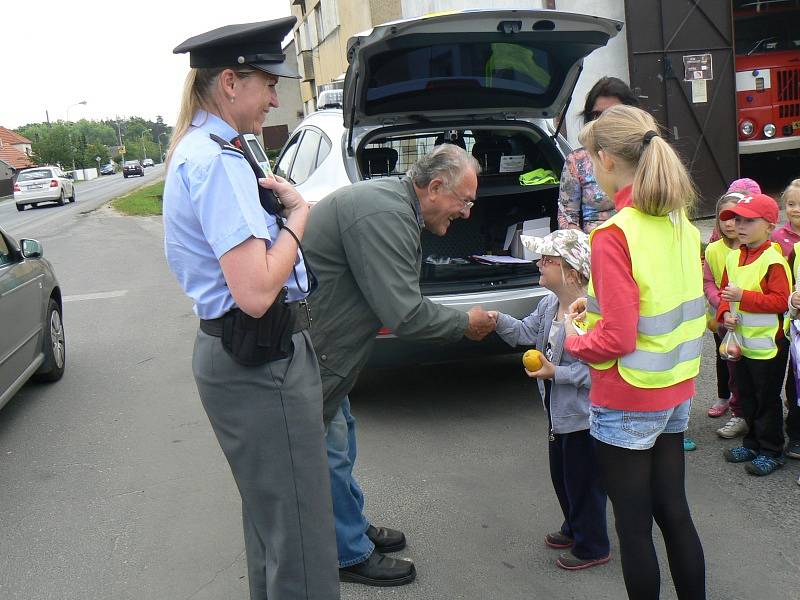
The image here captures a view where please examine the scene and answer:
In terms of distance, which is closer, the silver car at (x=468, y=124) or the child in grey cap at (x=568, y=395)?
the child in grey cap at (x=568, y=395)

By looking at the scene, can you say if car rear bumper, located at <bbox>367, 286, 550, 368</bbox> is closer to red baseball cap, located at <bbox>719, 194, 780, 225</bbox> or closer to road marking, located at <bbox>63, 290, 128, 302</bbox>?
red baseball cap, located at <bbox>719, 194, 780, 225</bbox>

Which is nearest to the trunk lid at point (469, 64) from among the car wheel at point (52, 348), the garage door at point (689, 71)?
the car wheel at point (52, 348)

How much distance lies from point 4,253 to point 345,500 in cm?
401

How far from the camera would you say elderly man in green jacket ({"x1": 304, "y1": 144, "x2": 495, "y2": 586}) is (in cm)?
279

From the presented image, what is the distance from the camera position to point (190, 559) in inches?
134

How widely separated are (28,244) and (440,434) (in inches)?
144

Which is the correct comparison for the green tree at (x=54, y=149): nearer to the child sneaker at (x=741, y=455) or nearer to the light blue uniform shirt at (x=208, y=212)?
the child sneaker at (x=741, y=455)

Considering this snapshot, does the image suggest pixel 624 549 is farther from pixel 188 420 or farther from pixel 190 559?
pixel 188 420

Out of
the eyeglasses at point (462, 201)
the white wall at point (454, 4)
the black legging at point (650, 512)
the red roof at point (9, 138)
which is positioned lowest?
the black legging at point (650, 512)

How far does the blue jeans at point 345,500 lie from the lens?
3.05 m

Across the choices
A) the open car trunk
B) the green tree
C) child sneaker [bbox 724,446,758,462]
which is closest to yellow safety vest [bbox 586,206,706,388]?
child sneaker [bbox 724,446,758,462]

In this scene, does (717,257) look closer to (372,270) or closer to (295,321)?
(372,270)

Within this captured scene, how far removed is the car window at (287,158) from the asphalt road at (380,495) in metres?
1.81

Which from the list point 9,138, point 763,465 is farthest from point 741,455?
point 9,138
